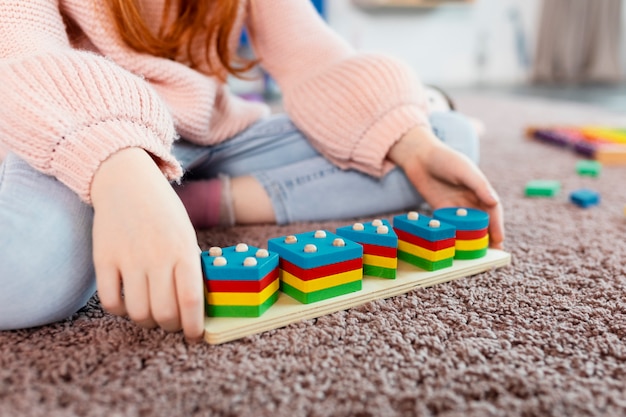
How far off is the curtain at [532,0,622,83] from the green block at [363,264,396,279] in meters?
3.25

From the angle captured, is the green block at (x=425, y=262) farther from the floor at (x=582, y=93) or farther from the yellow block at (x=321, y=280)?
the floor at (x=582, y=93)

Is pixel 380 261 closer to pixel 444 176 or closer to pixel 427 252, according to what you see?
pixel 427 252

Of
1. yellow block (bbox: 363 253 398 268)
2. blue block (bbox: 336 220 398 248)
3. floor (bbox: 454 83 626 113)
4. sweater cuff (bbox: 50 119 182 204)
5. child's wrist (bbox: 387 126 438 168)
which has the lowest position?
floor (bbox: 454 83 626 113)

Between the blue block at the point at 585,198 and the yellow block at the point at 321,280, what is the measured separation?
0.55 meters

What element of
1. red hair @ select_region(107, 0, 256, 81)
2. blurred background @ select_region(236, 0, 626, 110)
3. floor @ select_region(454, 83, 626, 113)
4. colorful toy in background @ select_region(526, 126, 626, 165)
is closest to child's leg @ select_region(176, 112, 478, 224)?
red hair @ select_region(107, 0, 256, 81)

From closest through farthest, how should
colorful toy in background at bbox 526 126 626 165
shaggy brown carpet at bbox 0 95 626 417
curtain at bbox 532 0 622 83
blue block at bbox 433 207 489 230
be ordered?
shaggy brown carpet at bbox 0 95 626 417 → blue block at bbox 433 207 489 230 → colorful toy in background at bbox 526 126 626 165 → curtain at bbox 532 0 622 83

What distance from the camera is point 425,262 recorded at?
629 mm

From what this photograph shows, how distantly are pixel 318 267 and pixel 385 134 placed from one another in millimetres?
318

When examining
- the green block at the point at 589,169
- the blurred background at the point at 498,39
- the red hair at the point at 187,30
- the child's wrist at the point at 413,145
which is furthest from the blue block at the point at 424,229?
the blurred background at the point at 498,39

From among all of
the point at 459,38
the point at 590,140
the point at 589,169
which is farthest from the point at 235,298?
the point at 459,38

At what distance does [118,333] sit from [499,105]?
212cm

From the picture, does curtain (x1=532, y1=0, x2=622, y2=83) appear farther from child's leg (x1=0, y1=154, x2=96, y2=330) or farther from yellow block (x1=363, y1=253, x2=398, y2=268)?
child's leg (x1=0, y1=154, x2=96, y2=330)

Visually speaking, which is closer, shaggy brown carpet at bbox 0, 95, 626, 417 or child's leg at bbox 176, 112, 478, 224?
shaggy brown carpet at bbox 0, 95, 626, 417

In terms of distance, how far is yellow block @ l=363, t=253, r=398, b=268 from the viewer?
1.97 ft
